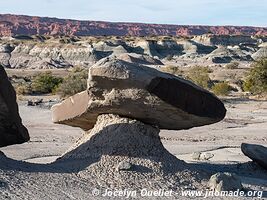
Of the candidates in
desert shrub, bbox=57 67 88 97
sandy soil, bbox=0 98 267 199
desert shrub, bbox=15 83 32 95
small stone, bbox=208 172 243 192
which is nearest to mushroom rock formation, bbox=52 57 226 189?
small stone, bbox=208 172 243 192

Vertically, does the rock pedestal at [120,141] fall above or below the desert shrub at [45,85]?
above

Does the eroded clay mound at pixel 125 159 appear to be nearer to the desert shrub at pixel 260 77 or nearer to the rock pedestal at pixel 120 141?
the rock pedestal at pixel 120 141

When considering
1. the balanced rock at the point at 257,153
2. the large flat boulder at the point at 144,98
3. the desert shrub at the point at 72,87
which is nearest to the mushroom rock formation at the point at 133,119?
the large flat boulder at the point at 144,98

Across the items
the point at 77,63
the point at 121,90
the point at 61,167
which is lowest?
the point at 77,63

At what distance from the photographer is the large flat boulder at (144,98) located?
10273mm

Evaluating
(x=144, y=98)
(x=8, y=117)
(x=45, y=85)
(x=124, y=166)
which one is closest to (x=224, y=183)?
(x=124, y=166)

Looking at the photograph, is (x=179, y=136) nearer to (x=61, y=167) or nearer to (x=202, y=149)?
(x=202, y=149)

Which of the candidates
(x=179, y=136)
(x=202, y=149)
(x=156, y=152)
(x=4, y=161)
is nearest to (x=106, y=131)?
(x=156, y=152)

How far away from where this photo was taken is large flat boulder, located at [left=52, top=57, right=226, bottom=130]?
10273 mm

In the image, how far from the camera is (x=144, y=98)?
1044 cm

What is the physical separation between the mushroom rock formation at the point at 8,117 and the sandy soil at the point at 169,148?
0.46 meters

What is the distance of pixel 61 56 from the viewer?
295 feet

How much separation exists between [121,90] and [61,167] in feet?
5.95

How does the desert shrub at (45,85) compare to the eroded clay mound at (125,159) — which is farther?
the desert shrub at (45,85)
